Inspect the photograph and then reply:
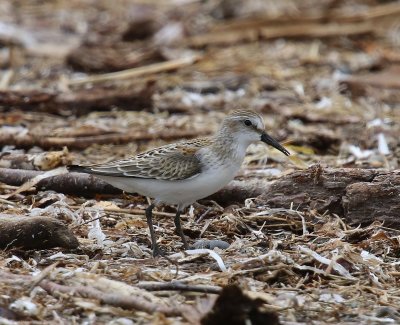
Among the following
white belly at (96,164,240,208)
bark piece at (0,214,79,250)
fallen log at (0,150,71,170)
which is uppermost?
white belly at (96,164,240,208)

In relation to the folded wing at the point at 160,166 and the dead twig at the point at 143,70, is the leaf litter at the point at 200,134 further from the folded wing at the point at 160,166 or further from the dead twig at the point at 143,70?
the folded wing at the point at 160,166

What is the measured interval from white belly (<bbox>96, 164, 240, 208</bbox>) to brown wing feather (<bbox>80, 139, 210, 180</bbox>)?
41 mm

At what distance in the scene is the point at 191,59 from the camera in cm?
1154

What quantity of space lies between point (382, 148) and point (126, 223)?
3.04m

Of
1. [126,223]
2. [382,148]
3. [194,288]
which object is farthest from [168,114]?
[194,288]

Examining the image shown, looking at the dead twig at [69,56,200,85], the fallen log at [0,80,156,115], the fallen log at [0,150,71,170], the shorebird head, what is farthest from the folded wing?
the dead twig at [69,56,200,85]

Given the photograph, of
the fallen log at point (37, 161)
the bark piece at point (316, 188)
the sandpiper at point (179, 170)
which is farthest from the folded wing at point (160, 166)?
the fallen log at point (37, 161)

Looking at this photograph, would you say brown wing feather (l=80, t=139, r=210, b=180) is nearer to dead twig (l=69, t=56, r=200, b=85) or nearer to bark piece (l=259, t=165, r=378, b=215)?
bark piece (l=259, t=165, r=378, b=215)

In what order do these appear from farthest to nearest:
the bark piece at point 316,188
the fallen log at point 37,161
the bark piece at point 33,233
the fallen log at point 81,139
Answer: the fallen log at point 81,139 < the fallen log at point 37,161 < the bark piece at point 316,188 < the bark piece at point 33,233

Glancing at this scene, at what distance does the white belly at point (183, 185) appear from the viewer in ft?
19.7

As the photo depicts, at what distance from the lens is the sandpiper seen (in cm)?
603

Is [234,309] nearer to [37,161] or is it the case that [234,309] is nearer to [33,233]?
[33,233]

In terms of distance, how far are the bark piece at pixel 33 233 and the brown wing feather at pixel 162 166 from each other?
551 mm

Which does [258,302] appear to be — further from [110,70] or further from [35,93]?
[110,70]
